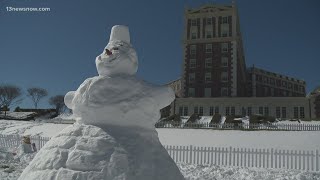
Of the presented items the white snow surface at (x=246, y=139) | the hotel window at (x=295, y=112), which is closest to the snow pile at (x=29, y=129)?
the white snow surface at (x=246, y=139)

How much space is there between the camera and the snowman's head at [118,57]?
4.98 m

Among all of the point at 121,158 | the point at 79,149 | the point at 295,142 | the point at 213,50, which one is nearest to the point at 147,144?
the point at 121,158

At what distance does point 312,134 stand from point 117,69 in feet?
65.6

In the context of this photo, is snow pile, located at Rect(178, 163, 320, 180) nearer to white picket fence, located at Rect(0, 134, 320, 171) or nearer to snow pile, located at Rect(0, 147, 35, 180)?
white picket fence, located at Rect(0, 134, 320, 171)

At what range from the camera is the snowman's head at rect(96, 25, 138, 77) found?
4.98 metres

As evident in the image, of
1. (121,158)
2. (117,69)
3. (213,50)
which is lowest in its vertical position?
(121,158)

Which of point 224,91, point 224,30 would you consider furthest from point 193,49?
point 224,91

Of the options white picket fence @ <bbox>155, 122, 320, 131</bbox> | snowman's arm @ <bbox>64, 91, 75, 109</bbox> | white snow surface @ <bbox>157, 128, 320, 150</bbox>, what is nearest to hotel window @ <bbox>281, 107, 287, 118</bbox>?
white picket fence @ <bbox>155, 122, 320, 131</bbox>

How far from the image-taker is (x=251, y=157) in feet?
45.2

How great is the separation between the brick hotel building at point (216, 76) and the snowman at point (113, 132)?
3903 centimetres

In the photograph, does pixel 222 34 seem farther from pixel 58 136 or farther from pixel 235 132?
pixel 58 136

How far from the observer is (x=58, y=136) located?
4.50 metres

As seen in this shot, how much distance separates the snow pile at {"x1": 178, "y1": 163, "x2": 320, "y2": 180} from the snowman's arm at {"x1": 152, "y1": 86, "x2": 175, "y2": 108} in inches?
251

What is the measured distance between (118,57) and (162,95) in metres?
0.86
